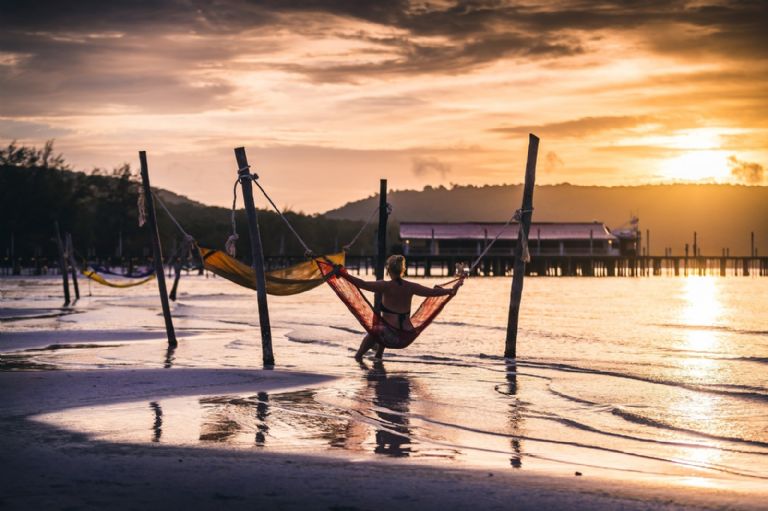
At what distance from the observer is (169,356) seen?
46.0ft

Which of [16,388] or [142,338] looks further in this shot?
[142,338]

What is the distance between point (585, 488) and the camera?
5.57 m

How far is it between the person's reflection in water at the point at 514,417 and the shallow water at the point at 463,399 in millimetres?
34

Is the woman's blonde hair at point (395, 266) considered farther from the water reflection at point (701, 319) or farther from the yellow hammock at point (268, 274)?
the water reflection at point (701, 319)

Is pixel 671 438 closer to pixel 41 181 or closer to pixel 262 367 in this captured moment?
pixel 262 367

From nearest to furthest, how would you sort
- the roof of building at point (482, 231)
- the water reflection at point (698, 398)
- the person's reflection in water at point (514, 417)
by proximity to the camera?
the person's reflection in water at point (514, 417), the water reflection at point (698, 398), the roof of building at point (482, 231)

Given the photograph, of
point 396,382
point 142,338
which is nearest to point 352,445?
point 396,382

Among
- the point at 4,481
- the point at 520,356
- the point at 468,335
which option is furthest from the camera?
the point at 468,335

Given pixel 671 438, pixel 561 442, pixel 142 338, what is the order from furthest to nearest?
pixel 142 338
pixel 671 438
pixel 561 442

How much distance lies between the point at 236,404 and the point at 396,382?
2619 millimetres

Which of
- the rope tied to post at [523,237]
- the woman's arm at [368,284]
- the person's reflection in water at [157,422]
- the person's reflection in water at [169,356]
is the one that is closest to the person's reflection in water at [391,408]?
the woman's arm at [368,284]

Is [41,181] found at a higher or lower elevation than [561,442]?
higher

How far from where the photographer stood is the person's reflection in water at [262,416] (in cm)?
717

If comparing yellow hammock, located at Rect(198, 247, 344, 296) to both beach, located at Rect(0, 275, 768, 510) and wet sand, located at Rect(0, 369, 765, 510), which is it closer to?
beach, located at Rect(0, 275, 768, 510)
